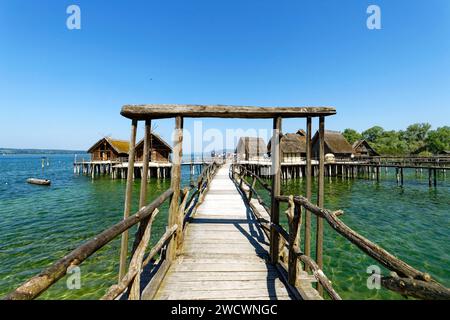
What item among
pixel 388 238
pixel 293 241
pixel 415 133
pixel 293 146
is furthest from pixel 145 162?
pixel 415 133

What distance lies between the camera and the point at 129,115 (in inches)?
132

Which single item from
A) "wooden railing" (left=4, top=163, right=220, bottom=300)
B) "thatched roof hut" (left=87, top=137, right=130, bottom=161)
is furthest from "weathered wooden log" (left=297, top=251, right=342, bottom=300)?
"thatched roof hut" (left=87, top=137, right=130, bottom=161)

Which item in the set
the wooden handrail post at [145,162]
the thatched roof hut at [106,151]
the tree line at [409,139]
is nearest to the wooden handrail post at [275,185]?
the wooden handrail post at [145,162]

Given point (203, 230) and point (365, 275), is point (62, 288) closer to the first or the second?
point (203, 230)

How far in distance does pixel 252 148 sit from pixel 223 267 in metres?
37.0

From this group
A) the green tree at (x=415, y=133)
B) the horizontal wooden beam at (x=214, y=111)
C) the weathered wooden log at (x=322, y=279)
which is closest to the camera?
the weathered wooden log at (x=322, y=279)

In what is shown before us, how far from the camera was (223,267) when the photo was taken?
11.2 feet

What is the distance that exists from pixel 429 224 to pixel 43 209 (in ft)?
70.0

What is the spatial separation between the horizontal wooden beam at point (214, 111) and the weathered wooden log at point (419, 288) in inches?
103

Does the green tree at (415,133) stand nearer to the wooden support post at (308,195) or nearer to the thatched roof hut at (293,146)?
the thatched roof hut at (293,146)

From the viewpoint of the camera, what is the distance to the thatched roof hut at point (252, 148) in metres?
39.4

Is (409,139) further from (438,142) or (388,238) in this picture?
(388,238)

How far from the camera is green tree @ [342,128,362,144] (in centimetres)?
7243

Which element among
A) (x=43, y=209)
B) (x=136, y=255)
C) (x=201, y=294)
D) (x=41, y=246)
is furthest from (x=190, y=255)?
(x=43, y=209)
